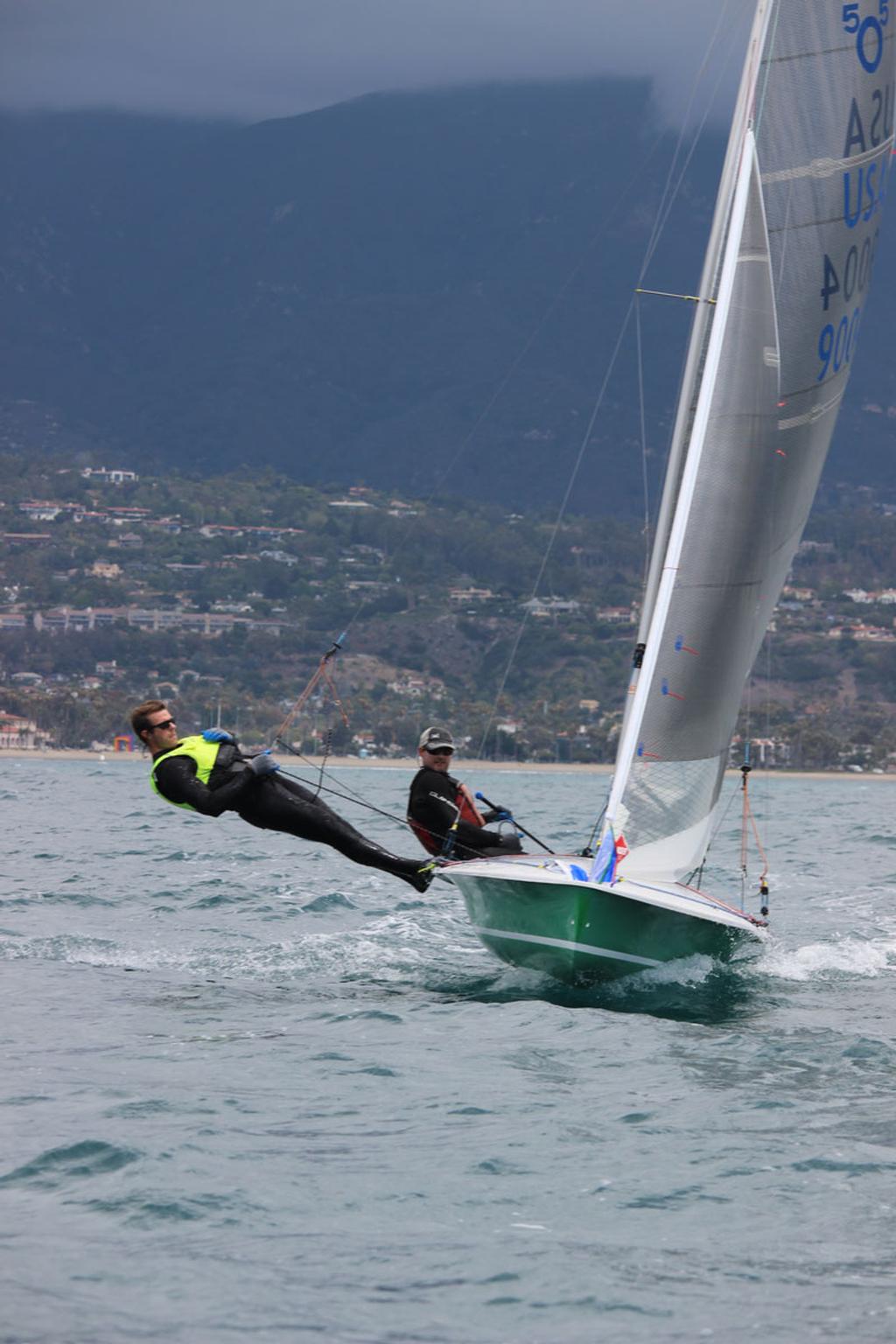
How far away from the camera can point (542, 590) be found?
433ft

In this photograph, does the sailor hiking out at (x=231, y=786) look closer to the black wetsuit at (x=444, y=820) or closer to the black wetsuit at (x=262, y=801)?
the black wetsuit at (x=262, y=801)

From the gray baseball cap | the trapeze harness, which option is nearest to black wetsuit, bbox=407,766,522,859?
the trapeze harness

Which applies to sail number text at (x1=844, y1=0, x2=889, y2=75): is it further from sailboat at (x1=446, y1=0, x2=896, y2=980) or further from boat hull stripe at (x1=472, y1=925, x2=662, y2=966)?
boat hull stripe at (x1=472, y1=925, x2=662, y2=966)

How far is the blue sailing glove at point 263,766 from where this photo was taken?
8.55 metres

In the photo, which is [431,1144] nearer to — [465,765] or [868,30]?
[868,30]

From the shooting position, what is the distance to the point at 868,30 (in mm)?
10945

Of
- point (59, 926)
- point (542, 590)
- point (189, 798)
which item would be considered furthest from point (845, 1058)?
point (542, 590)

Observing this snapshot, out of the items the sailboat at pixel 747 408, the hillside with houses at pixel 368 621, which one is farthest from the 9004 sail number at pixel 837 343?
the hillside with houses at pixel 368 621

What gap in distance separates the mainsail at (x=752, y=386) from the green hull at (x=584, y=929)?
96 cm

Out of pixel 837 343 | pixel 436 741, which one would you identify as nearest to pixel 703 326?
pixel 837 343

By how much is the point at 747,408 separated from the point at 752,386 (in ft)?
0.42

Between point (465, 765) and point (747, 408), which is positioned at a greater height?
point (747, 408)

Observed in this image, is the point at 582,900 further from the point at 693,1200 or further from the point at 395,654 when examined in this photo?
the point at 395,654

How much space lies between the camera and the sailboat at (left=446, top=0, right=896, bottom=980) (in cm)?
1002
